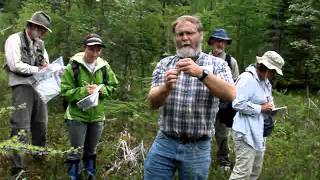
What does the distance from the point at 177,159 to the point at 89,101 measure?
2.27 m

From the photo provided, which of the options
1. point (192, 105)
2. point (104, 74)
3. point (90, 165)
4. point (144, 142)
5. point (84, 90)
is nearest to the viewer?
point (192, 105)

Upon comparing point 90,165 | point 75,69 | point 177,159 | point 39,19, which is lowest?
point 90,165

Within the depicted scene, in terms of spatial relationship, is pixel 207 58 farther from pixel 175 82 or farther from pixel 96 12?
pixel 96 12

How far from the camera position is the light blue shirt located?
222 inches

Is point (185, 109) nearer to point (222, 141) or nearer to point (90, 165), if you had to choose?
point (90, 165)

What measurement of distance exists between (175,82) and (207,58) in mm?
480

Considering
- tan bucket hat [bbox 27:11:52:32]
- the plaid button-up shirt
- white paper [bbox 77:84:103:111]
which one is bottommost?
white paper [bbox 77:84:103:111]

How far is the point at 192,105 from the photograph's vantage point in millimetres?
4031

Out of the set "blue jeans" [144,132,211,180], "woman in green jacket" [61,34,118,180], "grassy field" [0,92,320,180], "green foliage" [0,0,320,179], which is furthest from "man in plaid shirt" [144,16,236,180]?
"grassy field" [0,92,320,180]

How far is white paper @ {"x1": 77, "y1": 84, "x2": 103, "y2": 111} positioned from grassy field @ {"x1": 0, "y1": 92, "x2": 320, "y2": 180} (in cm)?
108

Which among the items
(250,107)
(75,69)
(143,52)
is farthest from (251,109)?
(143,52)

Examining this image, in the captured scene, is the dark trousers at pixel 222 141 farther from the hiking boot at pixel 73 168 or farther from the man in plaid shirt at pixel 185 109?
the man in plaid shirt at pixel 185 109

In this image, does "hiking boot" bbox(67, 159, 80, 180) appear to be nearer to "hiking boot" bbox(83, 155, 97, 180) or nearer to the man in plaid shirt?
"hiking boot" bbox(83, 155, 97, 180)

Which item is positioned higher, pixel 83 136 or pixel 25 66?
pixel 25 66
